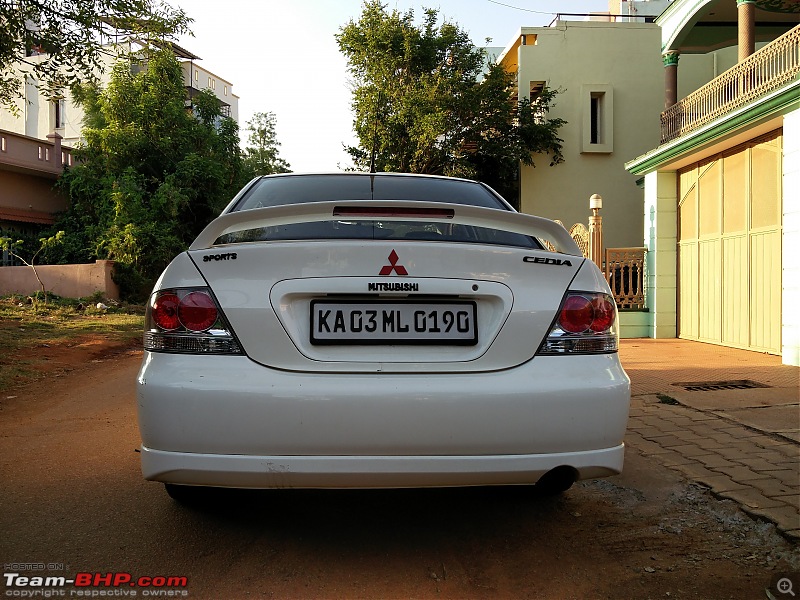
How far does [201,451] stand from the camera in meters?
2.16

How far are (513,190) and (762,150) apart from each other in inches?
488

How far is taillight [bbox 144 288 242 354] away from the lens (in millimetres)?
2215

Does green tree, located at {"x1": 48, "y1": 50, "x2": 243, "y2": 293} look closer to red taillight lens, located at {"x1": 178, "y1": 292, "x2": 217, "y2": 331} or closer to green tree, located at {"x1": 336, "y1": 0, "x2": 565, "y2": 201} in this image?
green tree, located at {"x1": 336, "y1": 0, "x2": 565, "y2": 201}

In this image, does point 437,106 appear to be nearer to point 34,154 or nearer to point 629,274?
point 629,274

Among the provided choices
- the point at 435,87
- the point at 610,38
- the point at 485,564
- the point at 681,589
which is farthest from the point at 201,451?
the point at 610,38

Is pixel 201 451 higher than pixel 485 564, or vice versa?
pixel 201 451

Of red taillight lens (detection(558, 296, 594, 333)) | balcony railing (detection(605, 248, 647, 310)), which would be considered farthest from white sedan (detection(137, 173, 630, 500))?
balcony railing (detection(605, 248, 647, 310))

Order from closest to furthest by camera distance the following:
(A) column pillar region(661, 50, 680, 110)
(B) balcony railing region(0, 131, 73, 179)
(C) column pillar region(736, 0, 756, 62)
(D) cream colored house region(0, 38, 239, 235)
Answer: (C) column pillar region(736, 0, 756, 62)
(A) column pillar region(661, 50, 680, 110)
(B) balcony railing region(0, 131, 73, 179)
(D) cream colored house region(0, 38, 239, 235)

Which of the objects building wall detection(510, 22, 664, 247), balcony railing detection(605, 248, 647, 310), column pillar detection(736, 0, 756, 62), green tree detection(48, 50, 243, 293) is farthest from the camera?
building wall detection(510, 22, 664, 247)

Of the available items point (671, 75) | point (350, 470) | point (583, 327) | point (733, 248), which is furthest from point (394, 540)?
point (671, 75)

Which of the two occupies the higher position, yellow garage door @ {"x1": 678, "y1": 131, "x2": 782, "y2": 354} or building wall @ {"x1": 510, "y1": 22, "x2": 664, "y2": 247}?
building wall @ {"x1": 510, "y1": 22, "x2": 664, "y2": 247}

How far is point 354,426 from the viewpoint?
6.95 ft

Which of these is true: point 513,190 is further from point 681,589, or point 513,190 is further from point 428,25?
point 681,589

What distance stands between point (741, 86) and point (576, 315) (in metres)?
9.03
